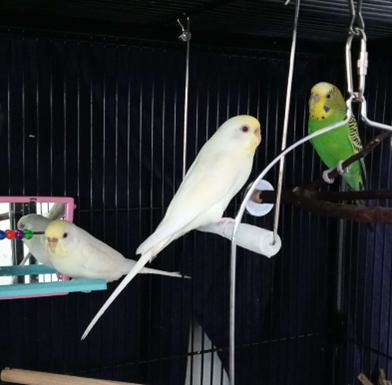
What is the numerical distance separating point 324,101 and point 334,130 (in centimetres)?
11

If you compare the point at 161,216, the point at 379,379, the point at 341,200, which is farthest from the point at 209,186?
the point at 379,379

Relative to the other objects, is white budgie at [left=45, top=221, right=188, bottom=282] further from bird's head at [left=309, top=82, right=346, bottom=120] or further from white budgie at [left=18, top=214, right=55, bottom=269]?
bird's head at [left=309, top=82, right=346, bottom=120]

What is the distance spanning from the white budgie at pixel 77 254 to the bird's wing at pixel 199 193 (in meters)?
0.34

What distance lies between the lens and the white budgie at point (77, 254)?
1.21 meters

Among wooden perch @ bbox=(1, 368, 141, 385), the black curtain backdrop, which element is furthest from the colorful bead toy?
wooden perch @ bbox=(1, 368, 141, 385)

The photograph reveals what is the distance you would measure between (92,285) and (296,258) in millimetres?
1063

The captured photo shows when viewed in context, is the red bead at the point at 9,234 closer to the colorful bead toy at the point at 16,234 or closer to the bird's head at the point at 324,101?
the colorful bead toy at the point at 16,234

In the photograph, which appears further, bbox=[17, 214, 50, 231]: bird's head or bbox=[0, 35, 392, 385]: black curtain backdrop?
bbox=[0, 35, 392, 385]: black curtain backdrop

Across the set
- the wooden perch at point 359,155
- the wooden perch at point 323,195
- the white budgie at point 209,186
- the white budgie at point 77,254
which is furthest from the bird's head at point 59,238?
the wooden perch at point 359,155

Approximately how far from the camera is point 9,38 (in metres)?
1.45

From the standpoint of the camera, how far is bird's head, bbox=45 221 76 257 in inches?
47.7

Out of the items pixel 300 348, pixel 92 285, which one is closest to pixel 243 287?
pixel 300 348

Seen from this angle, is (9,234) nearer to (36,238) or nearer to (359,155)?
(36,238)

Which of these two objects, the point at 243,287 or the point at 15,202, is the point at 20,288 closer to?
the point at 15,202
